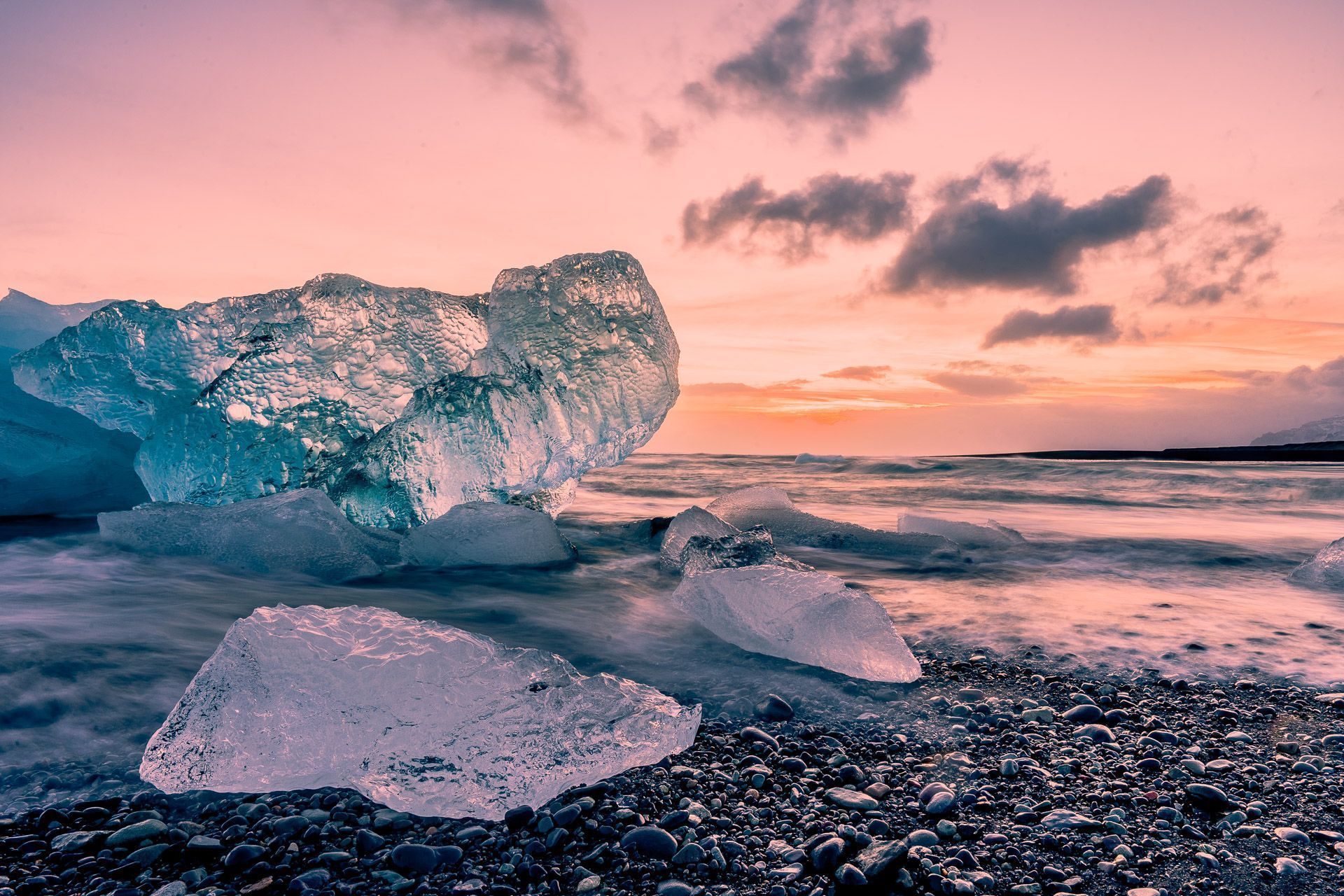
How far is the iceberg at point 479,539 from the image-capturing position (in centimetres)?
475

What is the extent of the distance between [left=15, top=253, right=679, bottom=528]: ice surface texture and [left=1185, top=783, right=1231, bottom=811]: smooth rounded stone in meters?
4.24

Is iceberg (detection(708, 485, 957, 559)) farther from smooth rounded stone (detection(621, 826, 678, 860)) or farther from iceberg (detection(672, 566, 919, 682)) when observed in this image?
smooth rounded stone (detection(621, 826, 678, 860))

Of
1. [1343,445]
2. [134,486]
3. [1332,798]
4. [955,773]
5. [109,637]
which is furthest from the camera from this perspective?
[1343,445]

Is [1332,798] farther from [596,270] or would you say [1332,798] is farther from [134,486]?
[134,486]

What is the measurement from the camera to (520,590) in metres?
4.17

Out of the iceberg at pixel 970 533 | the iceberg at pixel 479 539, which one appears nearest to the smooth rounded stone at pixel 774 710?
the iceberg at pixel 479 539

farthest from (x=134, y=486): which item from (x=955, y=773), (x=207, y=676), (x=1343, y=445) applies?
(x=1343, y=445)

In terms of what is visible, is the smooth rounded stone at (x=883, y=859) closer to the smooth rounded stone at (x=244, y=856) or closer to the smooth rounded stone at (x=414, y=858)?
the smooth rounded stone at (x=414, y=858)

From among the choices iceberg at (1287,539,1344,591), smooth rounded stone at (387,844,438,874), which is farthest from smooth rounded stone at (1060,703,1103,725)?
iceberg at (1287,539,1344,591)

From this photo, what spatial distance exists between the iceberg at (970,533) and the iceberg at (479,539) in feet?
9.58

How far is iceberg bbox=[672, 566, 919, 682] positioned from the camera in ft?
9.17

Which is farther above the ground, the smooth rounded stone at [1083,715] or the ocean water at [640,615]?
the ocean water at [640,615]

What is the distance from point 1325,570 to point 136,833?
5.93 meters

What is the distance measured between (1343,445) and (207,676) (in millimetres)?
28720
